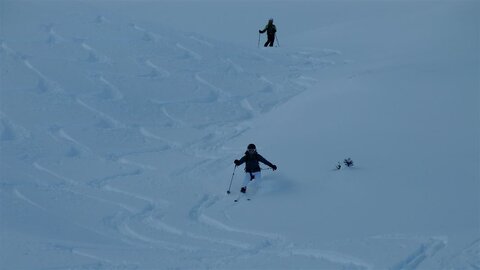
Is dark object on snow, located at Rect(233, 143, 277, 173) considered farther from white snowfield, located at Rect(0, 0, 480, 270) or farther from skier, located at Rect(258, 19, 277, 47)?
skier, located at Rect(258, 19, 277, 47)

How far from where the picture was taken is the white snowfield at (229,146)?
28.2 feet

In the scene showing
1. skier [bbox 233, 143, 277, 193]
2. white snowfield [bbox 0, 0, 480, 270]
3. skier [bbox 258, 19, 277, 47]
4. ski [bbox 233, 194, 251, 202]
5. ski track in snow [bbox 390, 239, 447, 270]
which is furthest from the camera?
skier [bbox 258, 19, 277, 47]

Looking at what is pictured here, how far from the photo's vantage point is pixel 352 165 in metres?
Result: 11.0

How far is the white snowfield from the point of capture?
859 cm

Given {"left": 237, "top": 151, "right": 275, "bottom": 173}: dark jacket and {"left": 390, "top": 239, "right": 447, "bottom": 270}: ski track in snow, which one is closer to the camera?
{"left": 390, "top": 239, "right": 447, "bottom": 270}: ski track in snow

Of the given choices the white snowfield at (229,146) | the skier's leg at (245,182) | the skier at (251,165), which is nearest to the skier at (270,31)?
the white snowfield at (229,146)

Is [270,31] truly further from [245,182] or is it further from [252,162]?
[245,182]

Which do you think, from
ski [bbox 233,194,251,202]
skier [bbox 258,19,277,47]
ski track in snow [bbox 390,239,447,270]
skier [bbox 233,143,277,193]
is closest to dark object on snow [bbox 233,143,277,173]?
skier [bbox 233,143,277,193]

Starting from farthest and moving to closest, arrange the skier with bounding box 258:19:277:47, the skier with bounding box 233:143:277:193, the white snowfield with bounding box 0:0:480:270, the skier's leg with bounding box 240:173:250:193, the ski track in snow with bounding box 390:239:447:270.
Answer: the skier with bounding box 258:19:277:47 → the skier with bounding box 233:143:277:193 → the skier's leg with bounding box 240:173:250:193 → the white snowfield with bounding box 0:0:480:270 → the ski track in snow with bounding box 390:239:447:270

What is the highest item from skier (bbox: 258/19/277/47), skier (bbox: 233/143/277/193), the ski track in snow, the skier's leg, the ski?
skier (bbox: 258/19/277/47)

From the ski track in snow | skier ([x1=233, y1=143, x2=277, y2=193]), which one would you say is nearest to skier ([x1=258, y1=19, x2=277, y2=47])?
skier ([x1=233, y1=143, x2=277, y2=193])

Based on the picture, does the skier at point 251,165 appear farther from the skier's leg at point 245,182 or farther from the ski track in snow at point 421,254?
the ski track in snow at point 421,254

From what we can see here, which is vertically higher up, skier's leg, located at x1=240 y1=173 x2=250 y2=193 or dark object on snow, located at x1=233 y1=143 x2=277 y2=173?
dark object on snow, located at x1=233 y1=143 x2=277 y2=173

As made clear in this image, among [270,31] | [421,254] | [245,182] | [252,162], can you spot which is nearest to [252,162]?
[252,162]
